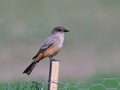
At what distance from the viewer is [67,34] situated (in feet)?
70.5

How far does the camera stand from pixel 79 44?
20.8 meters

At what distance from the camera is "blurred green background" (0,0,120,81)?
17.4 m

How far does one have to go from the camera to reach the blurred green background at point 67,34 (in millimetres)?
17391

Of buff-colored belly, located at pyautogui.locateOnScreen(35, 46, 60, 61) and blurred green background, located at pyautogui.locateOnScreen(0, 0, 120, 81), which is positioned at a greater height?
blurred green background, located at pyautogui.locateOnScreen(0, 0, 120, 81)

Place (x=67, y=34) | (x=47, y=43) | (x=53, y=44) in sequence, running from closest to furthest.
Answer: (x=47, y=43) < (x=53, y=44) < (x=67, y=34)

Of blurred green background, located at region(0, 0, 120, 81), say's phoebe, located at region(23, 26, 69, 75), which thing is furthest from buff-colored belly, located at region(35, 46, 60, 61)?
blurred green background, located at region(0, 0, 120, 81)

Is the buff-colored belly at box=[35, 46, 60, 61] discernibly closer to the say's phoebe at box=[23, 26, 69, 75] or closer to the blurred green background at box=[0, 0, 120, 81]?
the say's phoebe at box=[23, 26, 69, 75]

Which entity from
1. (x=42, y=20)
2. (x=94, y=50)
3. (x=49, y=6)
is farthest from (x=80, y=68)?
(x=49, y=6)

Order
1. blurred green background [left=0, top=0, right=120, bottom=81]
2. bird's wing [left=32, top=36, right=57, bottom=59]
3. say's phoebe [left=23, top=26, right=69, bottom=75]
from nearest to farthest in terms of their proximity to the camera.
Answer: bird's wing [left=32, top=36, right=57, bottom=59]
say's phoebe [left=23, top=26, right=69, bottom=75]
blurred green background [left=0, top=0, right=120, bottom=81]

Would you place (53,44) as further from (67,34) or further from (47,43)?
(67,34)

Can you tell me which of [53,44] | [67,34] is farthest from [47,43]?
[67,34]

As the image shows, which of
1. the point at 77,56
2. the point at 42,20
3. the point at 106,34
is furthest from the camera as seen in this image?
the point at 42,20

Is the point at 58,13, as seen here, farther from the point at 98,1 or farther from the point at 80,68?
the point at 80,68

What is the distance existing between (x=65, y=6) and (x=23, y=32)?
4.77m
